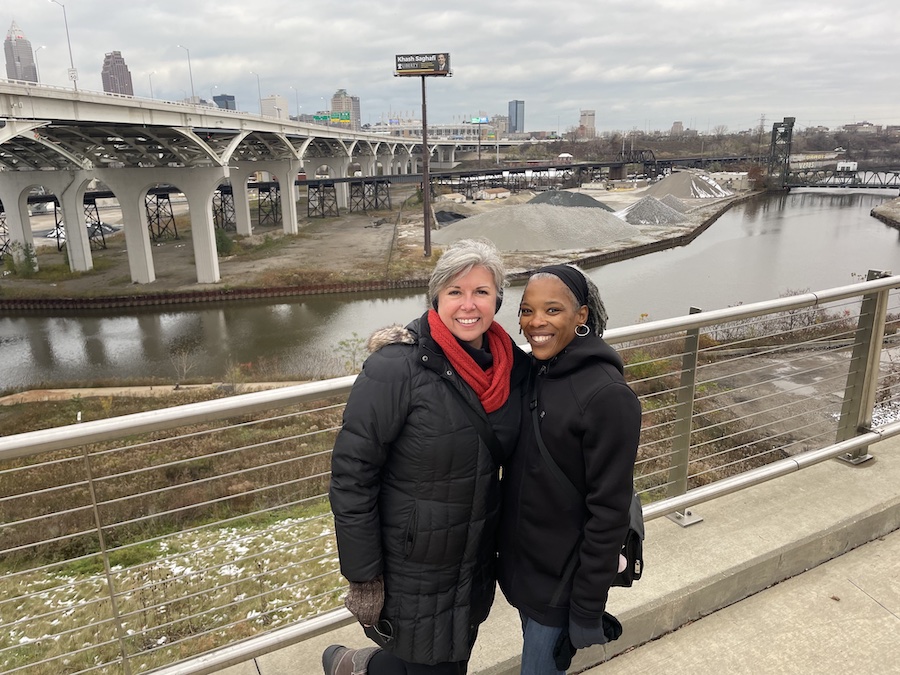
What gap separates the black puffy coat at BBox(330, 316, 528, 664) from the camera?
1595mm

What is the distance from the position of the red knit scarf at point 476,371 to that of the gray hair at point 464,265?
8 cm

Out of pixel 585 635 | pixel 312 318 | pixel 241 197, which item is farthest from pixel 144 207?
pixel 585 635

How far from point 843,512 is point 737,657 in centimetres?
119

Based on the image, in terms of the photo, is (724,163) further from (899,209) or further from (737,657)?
(737,657)

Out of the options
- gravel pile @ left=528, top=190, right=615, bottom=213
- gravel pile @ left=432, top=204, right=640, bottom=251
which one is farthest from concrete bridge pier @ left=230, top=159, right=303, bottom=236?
gravel pile @ left=528, top=190, right=615, bottom=213

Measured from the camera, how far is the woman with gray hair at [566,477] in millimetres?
1613

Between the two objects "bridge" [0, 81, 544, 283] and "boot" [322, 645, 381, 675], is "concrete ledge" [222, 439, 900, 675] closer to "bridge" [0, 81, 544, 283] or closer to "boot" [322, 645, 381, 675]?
"boot" [322, 645, 381, 675]

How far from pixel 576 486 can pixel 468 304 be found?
1.95 feet

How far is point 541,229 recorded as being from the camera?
3909 cm

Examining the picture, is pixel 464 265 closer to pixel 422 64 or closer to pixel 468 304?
pixel 468 304

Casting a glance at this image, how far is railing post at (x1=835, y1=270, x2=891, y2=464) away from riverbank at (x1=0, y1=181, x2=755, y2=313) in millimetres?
25210

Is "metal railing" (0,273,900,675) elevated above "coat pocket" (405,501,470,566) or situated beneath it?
situated beneath

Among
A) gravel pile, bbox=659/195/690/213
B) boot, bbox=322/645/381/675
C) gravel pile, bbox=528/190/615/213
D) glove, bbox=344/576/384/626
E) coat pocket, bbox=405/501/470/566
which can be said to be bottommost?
gravel pile, bbox=659/195/690/213

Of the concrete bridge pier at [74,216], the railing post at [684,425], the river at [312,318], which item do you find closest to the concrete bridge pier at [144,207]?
the concrete bridge pier at [74,216]
